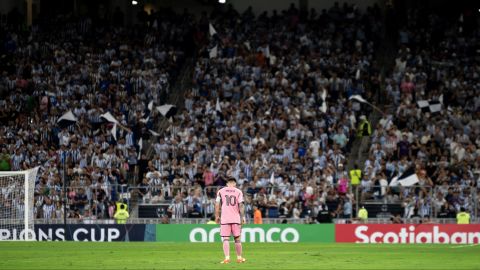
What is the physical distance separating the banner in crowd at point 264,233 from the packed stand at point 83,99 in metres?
3.38

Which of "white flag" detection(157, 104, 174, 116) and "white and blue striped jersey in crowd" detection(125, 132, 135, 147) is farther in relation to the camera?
"white flag" detection(157, 104, 174, 116)

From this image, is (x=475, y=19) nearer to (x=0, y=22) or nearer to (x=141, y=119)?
(x=141, y=119)

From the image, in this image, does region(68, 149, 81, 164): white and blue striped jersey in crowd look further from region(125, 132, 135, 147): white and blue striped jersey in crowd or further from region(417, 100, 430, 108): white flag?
region(417, 100, 430, 108): white flag

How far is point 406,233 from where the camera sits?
3731cm

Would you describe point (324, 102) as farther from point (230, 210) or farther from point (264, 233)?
point (230, 210)

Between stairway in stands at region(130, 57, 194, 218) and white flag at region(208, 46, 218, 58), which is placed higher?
white flag at region(208, 46, 218, 58)

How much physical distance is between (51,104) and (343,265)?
2705cm

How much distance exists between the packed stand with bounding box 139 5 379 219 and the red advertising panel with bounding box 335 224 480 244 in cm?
145

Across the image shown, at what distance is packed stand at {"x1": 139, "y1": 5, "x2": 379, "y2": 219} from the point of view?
39.8 metres

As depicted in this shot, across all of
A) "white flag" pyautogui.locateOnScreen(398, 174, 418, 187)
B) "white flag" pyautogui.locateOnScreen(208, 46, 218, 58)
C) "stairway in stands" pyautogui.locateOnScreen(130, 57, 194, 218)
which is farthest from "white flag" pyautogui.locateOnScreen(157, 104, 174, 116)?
"white flag" pyautogui.locateOnScreen(398, 174, 418, 187)

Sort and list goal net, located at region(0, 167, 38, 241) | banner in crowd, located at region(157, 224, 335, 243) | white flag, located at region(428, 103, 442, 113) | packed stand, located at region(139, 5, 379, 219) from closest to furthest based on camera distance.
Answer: banner in crowd, located at region(157, 224, 335, 243) → goal net, located at region(0, 167, 38, 241) → packed stand, located at region(139, 5, 379, 219) → white flag, located at region(428, 103, 442, 113)

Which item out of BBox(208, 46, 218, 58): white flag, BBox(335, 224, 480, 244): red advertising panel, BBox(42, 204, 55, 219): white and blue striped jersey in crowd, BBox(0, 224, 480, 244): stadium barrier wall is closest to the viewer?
BBox(335, 224, 480, 244): red advertising panel

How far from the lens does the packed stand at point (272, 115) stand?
39750 mm

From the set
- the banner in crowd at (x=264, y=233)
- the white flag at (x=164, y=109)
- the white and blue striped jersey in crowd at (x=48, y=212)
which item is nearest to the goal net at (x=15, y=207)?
the white and blue striped jersey in crowd at (x=48, y=212)
